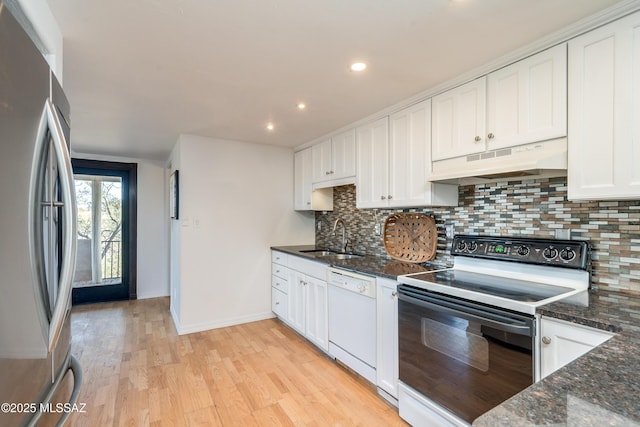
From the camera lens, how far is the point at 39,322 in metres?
0.71

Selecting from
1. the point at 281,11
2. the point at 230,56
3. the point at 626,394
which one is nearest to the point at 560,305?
the point at 626,394

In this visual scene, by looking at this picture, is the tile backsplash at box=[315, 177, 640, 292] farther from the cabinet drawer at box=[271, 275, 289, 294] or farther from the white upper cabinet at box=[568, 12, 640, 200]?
the cabinet drawer at box=[271, 275, 289, 294]

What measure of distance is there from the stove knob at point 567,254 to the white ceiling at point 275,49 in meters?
1.17

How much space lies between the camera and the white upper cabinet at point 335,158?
3125 mm

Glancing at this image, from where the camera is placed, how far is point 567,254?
1745mm

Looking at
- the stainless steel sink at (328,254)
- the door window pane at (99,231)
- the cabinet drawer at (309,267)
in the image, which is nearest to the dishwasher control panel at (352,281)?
the cabinet drawer at (309,267)

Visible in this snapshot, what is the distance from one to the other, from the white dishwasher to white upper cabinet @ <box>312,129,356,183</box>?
1058 millimetres

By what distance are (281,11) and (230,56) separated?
515 mm

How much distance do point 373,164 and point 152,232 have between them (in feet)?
12.7

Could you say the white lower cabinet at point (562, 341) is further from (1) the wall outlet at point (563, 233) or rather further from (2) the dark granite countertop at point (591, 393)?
(1) the wall outlet at point (563, 233)

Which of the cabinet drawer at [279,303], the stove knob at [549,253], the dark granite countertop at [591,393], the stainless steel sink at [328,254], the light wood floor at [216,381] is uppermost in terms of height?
the stove knob at [549,253]

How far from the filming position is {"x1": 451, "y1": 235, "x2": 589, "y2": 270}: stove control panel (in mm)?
1711

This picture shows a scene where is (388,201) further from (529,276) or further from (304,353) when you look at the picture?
(304,353)

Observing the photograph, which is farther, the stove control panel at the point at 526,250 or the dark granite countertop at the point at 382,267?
the dark granite countertop at the point at 382,267
